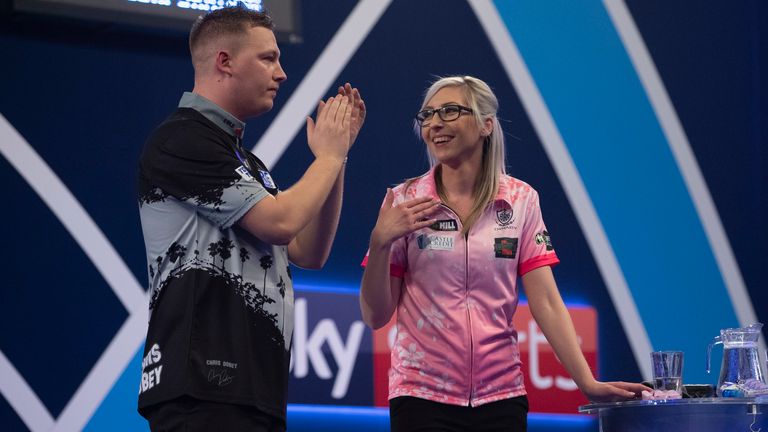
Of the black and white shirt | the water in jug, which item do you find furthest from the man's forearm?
the water in jug

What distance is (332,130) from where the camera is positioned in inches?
81.0

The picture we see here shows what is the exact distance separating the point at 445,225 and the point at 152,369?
0.89m

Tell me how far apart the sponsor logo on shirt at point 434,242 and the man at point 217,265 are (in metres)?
0.48

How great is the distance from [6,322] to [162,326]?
172 centimetres

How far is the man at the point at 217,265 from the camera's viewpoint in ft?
5.90

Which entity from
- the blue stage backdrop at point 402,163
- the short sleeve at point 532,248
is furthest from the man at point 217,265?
the blue stage backdrop at point 402,163

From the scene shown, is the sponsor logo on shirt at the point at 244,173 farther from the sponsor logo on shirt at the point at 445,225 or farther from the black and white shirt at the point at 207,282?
the sponsor logo on shirt at the point at 445,225

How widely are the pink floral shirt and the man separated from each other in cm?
49

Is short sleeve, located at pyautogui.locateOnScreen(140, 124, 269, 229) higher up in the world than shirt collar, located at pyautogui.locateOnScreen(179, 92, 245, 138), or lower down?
lower down

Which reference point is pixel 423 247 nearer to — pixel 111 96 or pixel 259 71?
pixel 259 71

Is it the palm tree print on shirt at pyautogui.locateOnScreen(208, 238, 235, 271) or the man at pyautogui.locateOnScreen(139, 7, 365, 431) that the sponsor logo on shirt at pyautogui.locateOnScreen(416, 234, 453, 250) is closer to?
the man at pyautogui.locateOnScreen(139, 7, 365, 431)

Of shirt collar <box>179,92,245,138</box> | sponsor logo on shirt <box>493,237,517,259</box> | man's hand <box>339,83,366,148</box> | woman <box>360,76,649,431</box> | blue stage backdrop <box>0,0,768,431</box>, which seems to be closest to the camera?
shirt collar <box>179,92,245,138</box>

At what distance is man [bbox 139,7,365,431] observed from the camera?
1799 millimetres
